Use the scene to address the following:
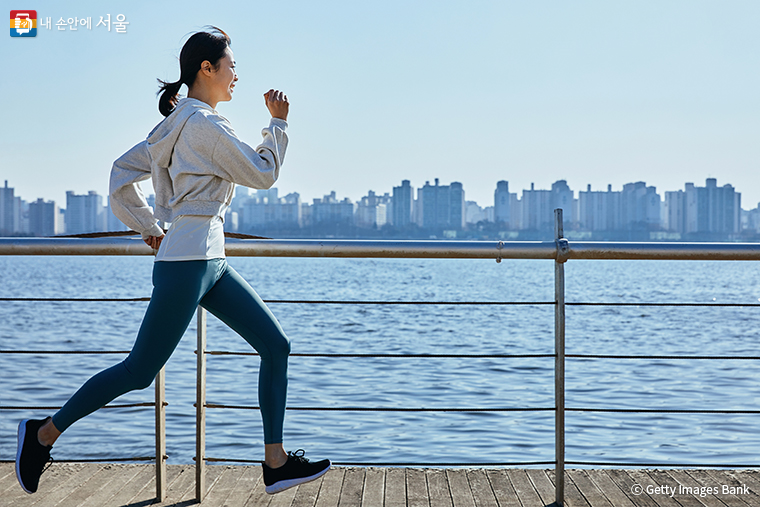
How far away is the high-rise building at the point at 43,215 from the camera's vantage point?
44.2 m

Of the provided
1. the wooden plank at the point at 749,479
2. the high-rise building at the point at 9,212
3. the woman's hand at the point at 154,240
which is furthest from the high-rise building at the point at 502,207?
the woman's hand at the point at 154,240

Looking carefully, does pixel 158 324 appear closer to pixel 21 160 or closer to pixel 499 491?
pixel 499 491

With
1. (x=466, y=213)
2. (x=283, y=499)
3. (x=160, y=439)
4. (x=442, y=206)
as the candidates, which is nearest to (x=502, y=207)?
(x=466, y=213)

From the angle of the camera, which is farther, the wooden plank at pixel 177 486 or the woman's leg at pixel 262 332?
the wooden plank at pixel 177 486

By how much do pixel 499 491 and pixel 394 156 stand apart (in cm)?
5647

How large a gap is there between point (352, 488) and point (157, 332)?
1.02 metres

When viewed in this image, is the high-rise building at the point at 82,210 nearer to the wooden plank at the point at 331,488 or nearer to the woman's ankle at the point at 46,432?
the wooden plank at the point at 331,488

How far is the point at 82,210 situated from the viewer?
4531cm

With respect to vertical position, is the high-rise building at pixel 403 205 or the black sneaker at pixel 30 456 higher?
the high-rise building at pixel 403 205

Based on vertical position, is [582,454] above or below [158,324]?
below

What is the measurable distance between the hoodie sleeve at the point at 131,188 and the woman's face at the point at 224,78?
10.4 inches

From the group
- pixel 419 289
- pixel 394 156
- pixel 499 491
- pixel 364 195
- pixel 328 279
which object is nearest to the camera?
pixel 499 491

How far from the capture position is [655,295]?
30906 mm

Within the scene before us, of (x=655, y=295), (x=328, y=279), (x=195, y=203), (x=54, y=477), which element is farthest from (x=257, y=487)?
(x=328, y=279)
